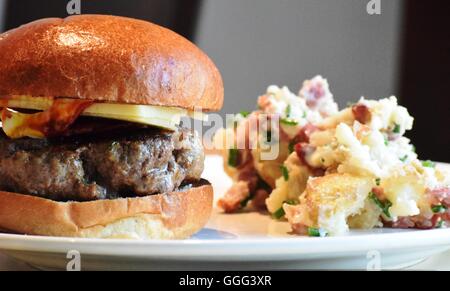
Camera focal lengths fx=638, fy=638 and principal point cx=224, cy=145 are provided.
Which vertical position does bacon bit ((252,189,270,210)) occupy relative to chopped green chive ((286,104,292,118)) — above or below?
below

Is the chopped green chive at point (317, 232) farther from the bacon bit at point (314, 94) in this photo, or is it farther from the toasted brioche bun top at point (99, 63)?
the bacon bit at point (314, 94)

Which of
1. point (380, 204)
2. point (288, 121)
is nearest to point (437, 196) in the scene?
point (380, 204)

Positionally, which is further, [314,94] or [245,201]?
[314,94]

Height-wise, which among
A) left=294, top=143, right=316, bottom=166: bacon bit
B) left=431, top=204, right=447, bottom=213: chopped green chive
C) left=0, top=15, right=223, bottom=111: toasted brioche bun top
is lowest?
left=431, top=204, right=447, bottom=213: chopped green chive

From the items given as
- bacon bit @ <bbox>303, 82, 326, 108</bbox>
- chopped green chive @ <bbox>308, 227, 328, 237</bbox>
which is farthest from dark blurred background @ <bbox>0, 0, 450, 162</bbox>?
chopped green chive @ <bbox>308, 227, 328, 237</bbox>

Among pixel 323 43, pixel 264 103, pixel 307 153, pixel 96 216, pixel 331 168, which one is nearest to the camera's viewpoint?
pixel 96 216

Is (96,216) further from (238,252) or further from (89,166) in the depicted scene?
(238,252)

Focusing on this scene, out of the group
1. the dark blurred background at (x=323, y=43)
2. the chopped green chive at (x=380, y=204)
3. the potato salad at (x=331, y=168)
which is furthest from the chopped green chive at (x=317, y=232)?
the dark blurred background at (x=323, y=43)

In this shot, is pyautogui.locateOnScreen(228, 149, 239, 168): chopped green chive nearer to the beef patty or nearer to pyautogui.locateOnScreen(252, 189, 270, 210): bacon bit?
pyautogui.locateOnScreen(252, 189, 270, 210): bacon bit
